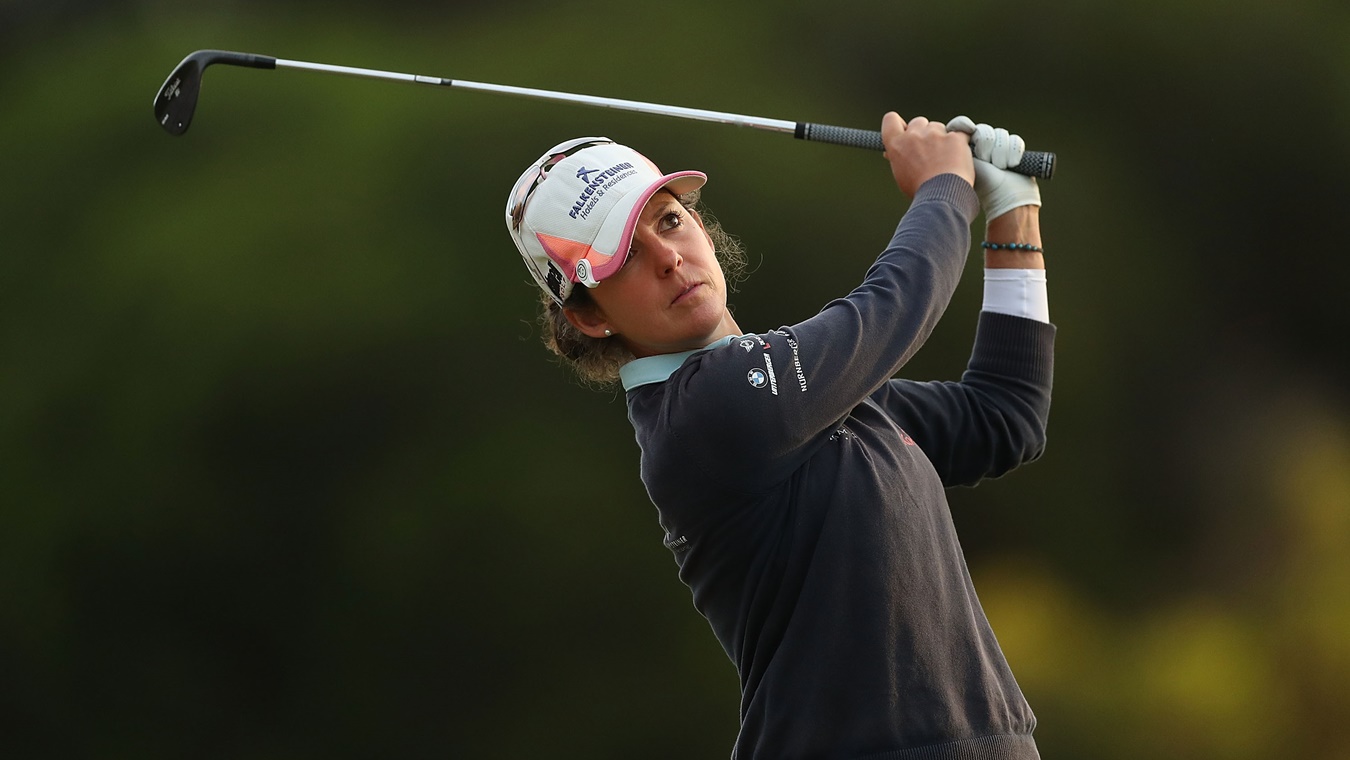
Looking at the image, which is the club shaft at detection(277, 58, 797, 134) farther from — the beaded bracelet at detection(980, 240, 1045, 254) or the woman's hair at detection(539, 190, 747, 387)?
the beaded bracelet at detection(980, 240, 1045, 254)

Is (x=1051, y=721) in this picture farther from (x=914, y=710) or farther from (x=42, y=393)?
(x=42, y=393)

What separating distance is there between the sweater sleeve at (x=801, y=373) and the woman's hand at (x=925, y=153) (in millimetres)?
147

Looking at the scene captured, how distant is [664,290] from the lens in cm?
148

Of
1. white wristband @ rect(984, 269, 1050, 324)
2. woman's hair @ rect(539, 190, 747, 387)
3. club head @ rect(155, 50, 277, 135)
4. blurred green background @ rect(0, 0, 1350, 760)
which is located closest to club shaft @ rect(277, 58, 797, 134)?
woman's hair @ rect(539, 190, 747, 387)

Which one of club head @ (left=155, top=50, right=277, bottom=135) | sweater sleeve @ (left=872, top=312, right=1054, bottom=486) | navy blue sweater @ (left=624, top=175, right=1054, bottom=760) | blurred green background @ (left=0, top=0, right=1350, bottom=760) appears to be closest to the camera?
navy blue sweater @ (left=624, top=175, right=1054, bottom=760)

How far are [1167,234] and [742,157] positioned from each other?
3.17 feet

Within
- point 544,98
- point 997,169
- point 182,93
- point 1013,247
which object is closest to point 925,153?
point 997,169

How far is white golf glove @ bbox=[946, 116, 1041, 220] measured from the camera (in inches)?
63.3

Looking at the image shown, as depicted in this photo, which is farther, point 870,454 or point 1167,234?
point 1167,234

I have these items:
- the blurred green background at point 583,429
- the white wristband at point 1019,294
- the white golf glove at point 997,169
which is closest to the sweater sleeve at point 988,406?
the white wristband at point 1019,294

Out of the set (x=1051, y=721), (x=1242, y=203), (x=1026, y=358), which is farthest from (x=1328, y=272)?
(x=1026, y=358)

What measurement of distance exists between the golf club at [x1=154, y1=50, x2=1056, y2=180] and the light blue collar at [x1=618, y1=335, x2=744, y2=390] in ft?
1.33

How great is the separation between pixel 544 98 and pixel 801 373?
2.40 ft

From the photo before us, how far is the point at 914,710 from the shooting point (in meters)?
1.32
